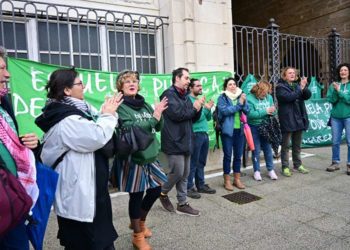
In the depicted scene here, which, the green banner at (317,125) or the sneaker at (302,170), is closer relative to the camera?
the sneaker at (302,170)

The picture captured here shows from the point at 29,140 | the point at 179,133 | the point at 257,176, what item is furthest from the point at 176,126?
the point at 257,176

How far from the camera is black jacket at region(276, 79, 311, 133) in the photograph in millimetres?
5508

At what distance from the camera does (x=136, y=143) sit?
2.84 metres

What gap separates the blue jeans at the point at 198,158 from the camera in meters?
4.71

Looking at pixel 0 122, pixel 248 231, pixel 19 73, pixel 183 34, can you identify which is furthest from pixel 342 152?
pixel 0 122

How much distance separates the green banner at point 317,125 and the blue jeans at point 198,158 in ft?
12.8

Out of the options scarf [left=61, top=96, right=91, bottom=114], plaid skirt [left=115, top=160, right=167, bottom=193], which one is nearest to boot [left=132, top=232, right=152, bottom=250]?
plaid skirt [left=115, top=160, right=167, bottom=193]

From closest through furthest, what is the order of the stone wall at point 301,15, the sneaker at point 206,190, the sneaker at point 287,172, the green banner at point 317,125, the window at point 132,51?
the sneaker at point 206,190
the sneaker at point 287,172
the window at point 132,51
the green banner at point 317,125
the stone wall at point 301,15

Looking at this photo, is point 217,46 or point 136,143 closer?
point 136,143

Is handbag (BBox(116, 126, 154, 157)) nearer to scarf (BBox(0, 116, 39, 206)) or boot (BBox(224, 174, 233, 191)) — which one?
scarf (BBox(0, 116, 39, 206))

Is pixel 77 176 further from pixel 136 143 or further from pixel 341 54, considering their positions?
pixel 341 54

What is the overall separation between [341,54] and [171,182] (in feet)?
24.0

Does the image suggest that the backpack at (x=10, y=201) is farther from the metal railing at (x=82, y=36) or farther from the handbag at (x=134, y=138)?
the metal railing at (x=82, y=36)

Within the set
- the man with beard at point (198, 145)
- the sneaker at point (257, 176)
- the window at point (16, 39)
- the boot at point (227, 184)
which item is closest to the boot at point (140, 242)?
the man with beard at point (198, 145)
